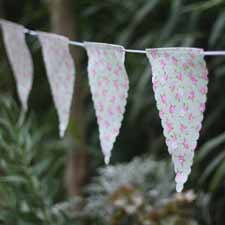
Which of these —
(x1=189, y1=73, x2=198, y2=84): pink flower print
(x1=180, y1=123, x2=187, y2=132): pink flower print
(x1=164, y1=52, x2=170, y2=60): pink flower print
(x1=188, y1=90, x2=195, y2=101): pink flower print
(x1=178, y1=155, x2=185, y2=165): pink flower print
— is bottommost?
(x1=178, y1=155, x2=185, y2=165): pink flower print

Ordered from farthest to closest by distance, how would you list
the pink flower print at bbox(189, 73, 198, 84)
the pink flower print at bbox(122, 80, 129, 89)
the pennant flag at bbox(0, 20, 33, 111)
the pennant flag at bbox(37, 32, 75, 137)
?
1. the pennant flag at bbox(0, 20, 33, 111)
2. the pennant flag at bbox(37, 32, 75, 137)
3. the pink flower print at bbox(122, 80, 129, 89)
4. the pink flower print at bbox(189, 73, 198, 84)

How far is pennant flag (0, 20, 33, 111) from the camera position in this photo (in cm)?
152

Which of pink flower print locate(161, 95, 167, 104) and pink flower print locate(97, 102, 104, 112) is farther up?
pink flower print locate(97, 102, 104, 112)

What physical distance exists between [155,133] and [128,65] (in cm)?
29

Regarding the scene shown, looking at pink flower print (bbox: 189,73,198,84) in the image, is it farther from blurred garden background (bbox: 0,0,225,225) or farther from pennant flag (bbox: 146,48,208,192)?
blurred garden background (bbox: 0,0,225,225)

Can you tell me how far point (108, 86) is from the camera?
3.70 ft

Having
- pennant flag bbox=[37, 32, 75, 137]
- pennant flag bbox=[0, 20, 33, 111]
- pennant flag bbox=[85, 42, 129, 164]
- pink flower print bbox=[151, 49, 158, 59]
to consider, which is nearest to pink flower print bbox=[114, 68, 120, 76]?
pennant flag bbox=[85, 42, 129, 164]

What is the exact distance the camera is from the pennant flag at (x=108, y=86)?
3.59ft

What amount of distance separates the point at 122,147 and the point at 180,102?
151cm

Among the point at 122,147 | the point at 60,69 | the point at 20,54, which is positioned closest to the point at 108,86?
the point at 60,69

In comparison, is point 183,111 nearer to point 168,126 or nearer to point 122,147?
point 168,126

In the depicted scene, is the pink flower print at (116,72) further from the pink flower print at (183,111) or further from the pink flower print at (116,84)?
the pink flower print at (183,111)

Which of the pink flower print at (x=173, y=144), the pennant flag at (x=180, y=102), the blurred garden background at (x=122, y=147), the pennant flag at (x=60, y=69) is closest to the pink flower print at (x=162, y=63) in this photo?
the pennant flag at (x=180, y=102)

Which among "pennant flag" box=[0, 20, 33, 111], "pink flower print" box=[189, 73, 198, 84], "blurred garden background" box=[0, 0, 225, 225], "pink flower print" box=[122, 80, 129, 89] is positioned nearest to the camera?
"pink flower print" box=[189, 73, 198, 84]
